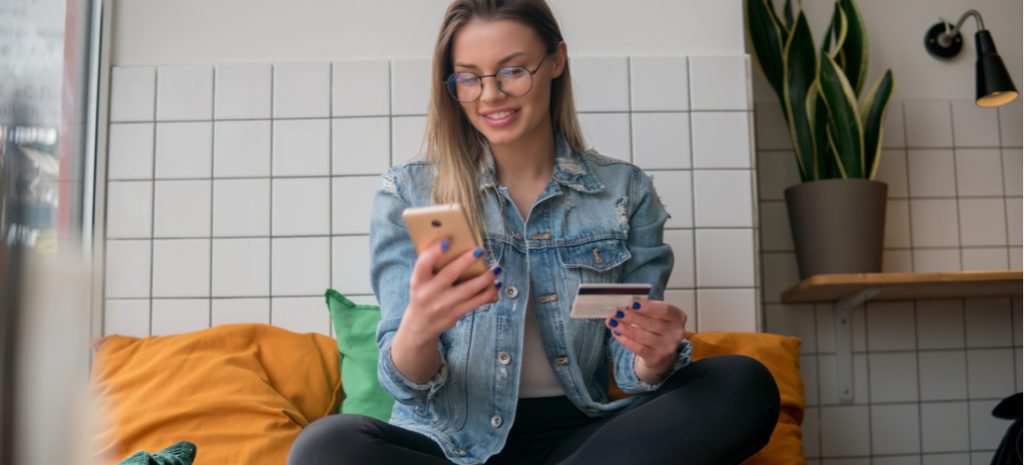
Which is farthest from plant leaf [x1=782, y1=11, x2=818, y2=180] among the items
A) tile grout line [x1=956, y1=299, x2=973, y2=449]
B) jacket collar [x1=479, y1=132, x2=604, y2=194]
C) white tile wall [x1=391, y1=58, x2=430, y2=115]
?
white tile wall [x1=391, y1=58, x2=430, y2=115]

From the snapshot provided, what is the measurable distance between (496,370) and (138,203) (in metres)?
1.13

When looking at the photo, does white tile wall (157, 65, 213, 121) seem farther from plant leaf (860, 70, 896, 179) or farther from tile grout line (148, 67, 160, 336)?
plant leaf (860, 70, 896, 179)

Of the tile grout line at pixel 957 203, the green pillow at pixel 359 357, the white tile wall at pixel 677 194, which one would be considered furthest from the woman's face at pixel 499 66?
the tile grout line at pixel 957 203

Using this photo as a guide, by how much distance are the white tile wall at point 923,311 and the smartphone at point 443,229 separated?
1.35 meters

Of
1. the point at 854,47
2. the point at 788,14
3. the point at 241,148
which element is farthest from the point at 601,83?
the point at 241,148

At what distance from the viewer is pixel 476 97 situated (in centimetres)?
134

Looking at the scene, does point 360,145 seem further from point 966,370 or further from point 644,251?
point 966,370

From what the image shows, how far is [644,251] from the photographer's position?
1393 millimetres

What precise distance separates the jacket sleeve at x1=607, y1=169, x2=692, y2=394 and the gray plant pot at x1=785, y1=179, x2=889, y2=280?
0.63 m

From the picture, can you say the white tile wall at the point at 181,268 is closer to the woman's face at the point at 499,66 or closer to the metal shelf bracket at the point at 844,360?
the woman's face at the point at 499,66

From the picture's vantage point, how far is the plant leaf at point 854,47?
1.99 meters

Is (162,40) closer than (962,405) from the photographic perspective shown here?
Yes

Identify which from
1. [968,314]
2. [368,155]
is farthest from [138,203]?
[968,314]

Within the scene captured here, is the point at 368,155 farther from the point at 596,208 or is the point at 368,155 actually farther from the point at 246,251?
the point at 596,208
